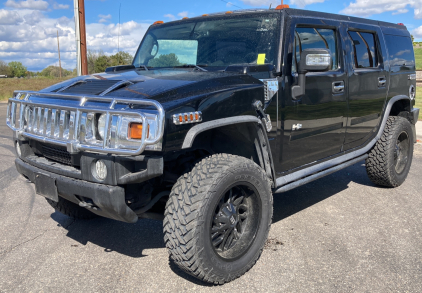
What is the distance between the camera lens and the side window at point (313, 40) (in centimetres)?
368

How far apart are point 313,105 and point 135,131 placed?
1928 mm

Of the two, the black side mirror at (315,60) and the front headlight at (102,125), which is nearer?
the front headlight at (102,125)

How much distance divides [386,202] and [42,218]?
393cm

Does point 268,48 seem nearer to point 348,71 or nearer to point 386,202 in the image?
point 348,71

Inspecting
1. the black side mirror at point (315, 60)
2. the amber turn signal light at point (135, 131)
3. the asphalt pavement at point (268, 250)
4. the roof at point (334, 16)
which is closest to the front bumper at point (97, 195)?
the amber turn signal light at point (135, 131)

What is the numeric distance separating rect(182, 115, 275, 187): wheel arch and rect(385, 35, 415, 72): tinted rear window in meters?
2.79

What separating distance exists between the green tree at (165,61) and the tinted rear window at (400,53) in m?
2.82

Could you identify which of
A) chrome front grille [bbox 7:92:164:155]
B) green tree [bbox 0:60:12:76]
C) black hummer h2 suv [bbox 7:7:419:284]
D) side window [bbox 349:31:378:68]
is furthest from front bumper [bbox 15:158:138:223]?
green tree [bbox 0:60:12:76]

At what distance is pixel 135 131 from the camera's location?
Result: 2492mm

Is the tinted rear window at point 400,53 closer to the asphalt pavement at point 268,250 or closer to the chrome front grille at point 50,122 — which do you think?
the asphalt pavement at point 268,250

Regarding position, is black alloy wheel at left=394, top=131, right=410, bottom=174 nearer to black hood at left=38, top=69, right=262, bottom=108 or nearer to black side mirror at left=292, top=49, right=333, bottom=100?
black side mirror at left=292, top=49, right=333, bottom=100

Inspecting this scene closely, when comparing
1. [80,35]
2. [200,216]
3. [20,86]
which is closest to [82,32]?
[80,35]

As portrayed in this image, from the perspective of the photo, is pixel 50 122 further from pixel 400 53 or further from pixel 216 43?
pixel 400 53

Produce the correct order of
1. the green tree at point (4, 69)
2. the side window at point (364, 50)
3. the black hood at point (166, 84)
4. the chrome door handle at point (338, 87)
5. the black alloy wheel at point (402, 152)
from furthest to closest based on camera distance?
the green tree at point (4, 69), the black alloy wheel at point (402, 152), the side window at point (364, 50), the chrome door handle at point (338, 87), the black hood at point (166, 84)
